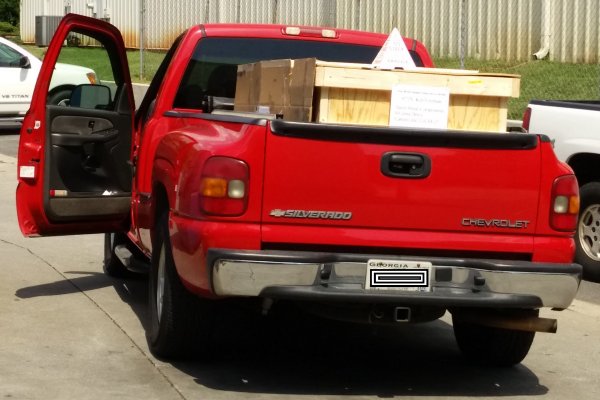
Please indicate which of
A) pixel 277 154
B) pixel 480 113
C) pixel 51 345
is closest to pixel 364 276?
pixel 277 154

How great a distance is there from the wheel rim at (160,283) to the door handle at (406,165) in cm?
142

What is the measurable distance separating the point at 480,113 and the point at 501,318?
41.4 inches

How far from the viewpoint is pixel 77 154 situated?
855cm

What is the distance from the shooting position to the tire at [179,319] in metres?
6.64

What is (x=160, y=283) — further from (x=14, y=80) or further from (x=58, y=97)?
(x=14, y=80)

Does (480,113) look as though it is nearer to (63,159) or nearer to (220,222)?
(220,222)

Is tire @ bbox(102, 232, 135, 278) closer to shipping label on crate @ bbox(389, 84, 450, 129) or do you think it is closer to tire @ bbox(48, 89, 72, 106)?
tire @ bbox(48, 89, 72, 106)

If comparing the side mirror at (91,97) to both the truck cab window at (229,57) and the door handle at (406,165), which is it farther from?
the door handle at (406,165)

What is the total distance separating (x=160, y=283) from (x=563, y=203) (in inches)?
87.1

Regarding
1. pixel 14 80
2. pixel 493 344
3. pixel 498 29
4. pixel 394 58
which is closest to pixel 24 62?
pixel 14 80

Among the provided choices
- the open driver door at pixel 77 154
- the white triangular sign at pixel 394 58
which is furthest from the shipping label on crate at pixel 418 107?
the open driver door at pixel 77 154

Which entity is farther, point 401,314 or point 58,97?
point 58,97

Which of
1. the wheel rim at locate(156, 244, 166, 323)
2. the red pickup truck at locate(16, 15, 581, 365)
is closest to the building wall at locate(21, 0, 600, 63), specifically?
the wheel rim at locate(156, 244, 166, 323)

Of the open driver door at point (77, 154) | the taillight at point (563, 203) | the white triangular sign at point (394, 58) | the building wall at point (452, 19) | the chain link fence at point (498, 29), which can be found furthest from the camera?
the building wall at point (452, 19)
